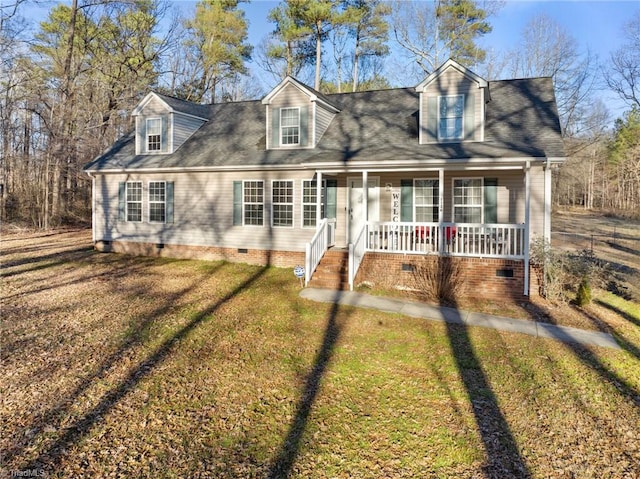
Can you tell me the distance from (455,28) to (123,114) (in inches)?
888

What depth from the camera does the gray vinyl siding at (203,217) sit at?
1294cm

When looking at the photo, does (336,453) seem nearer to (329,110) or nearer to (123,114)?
(329,110)

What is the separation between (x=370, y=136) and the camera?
12875 millimetres

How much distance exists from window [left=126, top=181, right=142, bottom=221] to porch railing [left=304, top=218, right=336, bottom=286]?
24.4 ft

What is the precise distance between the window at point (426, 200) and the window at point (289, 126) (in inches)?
167

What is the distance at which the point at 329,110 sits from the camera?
552 inches

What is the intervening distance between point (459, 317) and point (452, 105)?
642 cm

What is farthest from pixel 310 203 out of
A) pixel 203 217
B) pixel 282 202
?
pixel 203 217

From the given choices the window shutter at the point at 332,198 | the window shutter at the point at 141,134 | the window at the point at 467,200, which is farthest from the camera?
the window shutter at the point at 141,134

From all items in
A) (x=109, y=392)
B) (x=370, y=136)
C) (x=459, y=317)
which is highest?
(x=370, y=136)

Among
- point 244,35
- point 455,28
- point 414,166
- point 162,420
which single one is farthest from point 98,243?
point 455,28

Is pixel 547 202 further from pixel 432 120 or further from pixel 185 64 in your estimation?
pixel 185 64

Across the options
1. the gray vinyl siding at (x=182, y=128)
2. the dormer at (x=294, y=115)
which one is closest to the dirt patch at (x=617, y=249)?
the dormer at (x=294, y=115)

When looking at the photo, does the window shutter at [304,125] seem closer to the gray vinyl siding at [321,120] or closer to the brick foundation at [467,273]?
the gray vinyl siding at [321,120]
